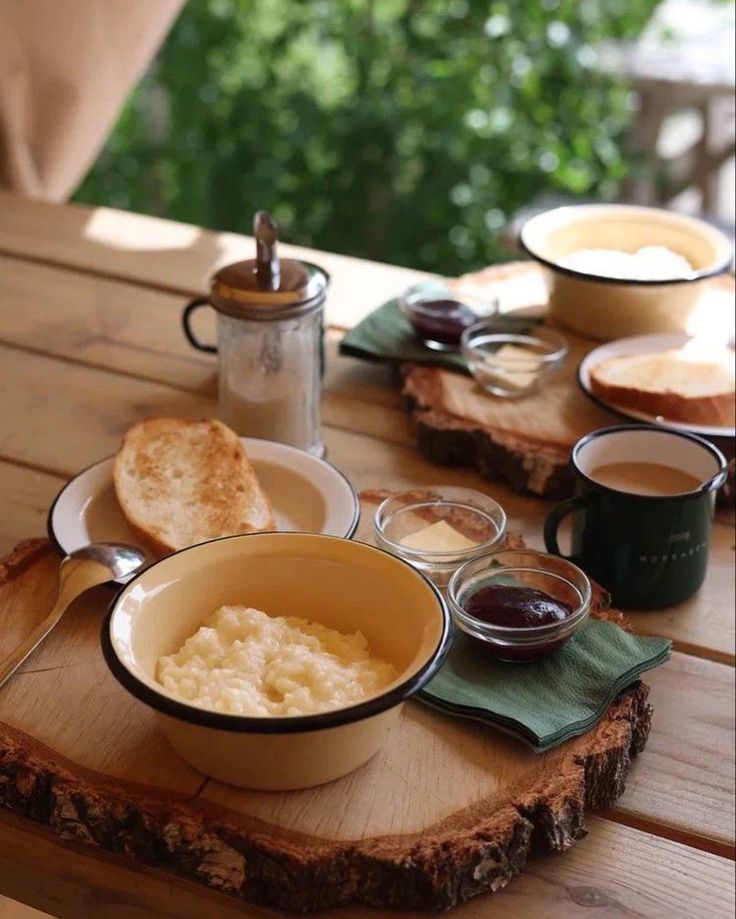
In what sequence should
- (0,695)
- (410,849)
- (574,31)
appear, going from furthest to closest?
1. (574,31)
2. (0,695)
3. (410,849)

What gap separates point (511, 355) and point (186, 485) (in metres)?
0.52

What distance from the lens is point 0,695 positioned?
1.12 meters

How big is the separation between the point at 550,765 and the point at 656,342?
0.82m

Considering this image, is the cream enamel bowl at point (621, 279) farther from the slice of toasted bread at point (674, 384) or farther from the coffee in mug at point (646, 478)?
the coffee in mug at point (646, 478)

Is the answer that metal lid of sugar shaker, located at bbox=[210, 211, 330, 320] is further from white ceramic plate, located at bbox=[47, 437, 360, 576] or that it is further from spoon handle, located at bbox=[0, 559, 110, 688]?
spoon handle, located at bbox=[0, 559, 110, 688]

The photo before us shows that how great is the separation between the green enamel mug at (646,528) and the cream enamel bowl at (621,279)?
0.41 metres

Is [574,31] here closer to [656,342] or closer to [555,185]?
[555,185]

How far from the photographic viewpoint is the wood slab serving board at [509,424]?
150 centimetres

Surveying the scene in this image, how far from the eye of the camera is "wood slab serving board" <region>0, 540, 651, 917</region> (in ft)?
3.13

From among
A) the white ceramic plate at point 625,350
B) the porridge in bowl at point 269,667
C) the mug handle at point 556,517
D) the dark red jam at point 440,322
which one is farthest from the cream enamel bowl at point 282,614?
the dark red jam at point 440,322

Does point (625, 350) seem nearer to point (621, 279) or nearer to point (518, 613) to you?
point (621, 279)

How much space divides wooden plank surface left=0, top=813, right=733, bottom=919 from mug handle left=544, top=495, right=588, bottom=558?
0.34 m

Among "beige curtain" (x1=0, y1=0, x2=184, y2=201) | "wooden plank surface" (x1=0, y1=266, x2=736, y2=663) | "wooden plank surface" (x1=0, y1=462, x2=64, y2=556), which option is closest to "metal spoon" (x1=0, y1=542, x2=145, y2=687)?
"wooden plank surface" (x1=0, y1=462, x2=64, y2=556)

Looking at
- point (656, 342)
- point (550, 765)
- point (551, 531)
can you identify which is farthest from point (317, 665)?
point (656, 342)
